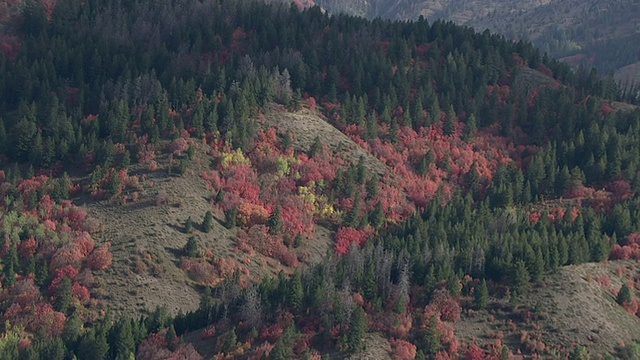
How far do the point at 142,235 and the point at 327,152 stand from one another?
44.4 metres

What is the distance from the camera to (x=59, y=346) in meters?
97.8

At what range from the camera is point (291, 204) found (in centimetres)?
14375

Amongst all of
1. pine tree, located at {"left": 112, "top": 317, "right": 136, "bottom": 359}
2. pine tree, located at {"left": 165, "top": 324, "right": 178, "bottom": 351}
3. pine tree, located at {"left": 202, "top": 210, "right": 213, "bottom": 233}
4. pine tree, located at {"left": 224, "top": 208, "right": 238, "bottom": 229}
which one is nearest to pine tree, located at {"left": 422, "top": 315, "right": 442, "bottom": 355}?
pine tree, located at {"left": 165, "top": 324, "right": 178, "bottom": 351}

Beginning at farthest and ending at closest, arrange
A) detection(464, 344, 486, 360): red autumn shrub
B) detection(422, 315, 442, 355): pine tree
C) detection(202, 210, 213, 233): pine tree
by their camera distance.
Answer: detection(202, 210, 213, 233): pine tree
detection(422, 315, 442, 355): pine tree
detection(464, 344, 486, 360): red autumn shrub

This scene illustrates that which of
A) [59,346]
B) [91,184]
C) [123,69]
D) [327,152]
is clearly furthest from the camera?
[123,69]

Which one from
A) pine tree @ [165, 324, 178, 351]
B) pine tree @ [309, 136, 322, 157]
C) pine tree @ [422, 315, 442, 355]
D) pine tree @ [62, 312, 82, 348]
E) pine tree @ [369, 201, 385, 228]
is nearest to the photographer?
pine tree @ [422, 315, 442, 355]

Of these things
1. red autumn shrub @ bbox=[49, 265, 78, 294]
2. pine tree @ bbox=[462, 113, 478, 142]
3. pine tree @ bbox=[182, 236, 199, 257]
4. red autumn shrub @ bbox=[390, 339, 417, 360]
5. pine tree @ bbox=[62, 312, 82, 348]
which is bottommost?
pine tree @ bbox=[62, 312, 82, 348]

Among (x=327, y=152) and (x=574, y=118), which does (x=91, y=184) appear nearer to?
(x=327, y=152)

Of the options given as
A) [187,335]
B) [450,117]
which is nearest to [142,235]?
[187,335]

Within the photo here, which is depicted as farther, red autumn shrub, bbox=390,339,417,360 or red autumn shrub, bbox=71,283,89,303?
red autumn shrub, bbox=71,283,89,303

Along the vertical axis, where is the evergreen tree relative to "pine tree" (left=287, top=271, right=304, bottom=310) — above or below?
above

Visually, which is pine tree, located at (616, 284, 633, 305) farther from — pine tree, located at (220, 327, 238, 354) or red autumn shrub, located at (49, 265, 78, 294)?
red autumn shrub, located at (49, 265, 78, 294)

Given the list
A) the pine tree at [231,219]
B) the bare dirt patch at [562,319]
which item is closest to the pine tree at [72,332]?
the pine tree at [231,219]

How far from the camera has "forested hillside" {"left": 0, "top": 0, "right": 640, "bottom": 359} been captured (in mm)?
101562
